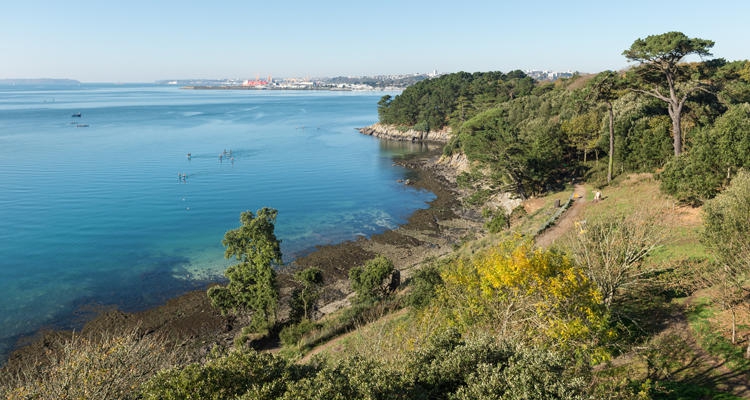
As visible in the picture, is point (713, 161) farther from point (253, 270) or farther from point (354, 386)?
point (253, 270)

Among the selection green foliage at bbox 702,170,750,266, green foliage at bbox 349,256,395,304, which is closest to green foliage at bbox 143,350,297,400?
green foliage at bbox 702,170,750,266

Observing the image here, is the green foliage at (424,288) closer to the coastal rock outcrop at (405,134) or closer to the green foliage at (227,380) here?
the green foliage at (227,380)

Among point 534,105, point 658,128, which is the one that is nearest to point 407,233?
point 658,128

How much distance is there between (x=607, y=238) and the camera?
17.3 meters

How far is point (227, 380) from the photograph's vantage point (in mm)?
10156

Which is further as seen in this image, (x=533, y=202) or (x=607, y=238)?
(x=533, y=202)

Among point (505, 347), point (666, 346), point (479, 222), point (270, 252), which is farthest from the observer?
point (479, 222)

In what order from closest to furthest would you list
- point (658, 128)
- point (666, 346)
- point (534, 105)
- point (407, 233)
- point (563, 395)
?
point (563, 395) < point (666, 346) < point (658, 128) < point (407, 233) < point (534, 105)

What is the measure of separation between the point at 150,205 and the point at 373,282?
124 ft

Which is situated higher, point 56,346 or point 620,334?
point 620,334

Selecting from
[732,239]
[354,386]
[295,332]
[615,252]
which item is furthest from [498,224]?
[354,386]

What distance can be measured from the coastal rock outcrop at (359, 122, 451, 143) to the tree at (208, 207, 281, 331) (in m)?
87.3

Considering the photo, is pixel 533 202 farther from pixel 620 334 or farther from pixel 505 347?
pixel 505 347

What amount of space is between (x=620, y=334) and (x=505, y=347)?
8.73 meters
